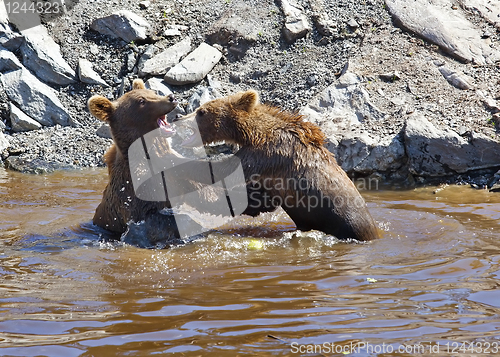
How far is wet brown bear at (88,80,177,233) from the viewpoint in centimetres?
688

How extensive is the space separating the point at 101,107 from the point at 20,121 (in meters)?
5.80

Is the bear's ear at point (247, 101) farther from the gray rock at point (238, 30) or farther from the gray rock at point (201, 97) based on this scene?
the gray rock at point (238, 30)

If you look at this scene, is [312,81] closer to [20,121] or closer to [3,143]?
[20,121]

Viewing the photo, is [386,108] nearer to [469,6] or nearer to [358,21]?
[358,21]

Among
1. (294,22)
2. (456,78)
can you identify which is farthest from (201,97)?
(456,78)

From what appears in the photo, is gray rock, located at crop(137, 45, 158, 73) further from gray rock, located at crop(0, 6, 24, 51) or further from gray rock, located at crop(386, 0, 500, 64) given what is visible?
gray rock, located at crop(386, 0, 500, 64)

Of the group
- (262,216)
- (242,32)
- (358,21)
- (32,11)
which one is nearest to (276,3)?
(242,32)

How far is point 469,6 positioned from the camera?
1272 cm

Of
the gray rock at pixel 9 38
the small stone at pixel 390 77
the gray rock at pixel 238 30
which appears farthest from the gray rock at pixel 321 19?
the gray rock at pixel 9 38

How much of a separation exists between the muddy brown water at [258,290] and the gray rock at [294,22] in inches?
228

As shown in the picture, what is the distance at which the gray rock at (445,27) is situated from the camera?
38.2 feet

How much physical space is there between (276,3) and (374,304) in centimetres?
1027

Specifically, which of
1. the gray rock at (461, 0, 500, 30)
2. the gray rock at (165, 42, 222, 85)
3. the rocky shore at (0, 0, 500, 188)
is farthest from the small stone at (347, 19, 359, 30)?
the gray rock at (165, 42, 222, 85)

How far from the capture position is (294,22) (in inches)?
511
